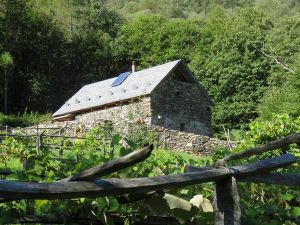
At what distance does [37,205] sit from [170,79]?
29.0 m

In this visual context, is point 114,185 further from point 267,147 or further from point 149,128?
point 149,128

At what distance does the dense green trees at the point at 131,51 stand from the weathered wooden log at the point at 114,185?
32.3m

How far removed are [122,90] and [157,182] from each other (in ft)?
94.4

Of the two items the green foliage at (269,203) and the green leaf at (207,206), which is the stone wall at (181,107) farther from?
the green leaf at (207,206)

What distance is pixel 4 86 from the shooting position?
41781mm

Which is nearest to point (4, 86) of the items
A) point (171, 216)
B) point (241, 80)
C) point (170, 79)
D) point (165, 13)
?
point (170, 79)

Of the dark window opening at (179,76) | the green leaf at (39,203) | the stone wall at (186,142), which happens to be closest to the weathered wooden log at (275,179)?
the green leaf at (39,203)

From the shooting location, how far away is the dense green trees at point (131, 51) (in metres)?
43.4

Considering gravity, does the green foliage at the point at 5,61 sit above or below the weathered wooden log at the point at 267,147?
above

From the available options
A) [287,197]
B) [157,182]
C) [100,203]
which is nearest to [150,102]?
[287,197]

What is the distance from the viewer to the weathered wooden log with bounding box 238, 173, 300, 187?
3.49m

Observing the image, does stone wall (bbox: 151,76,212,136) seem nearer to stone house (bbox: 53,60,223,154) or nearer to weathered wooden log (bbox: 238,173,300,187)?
stone house (bbox: 53,60,223,154)

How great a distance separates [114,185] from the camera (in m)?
2.85

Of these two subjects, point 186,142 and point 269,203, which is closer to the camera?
point 269,203
